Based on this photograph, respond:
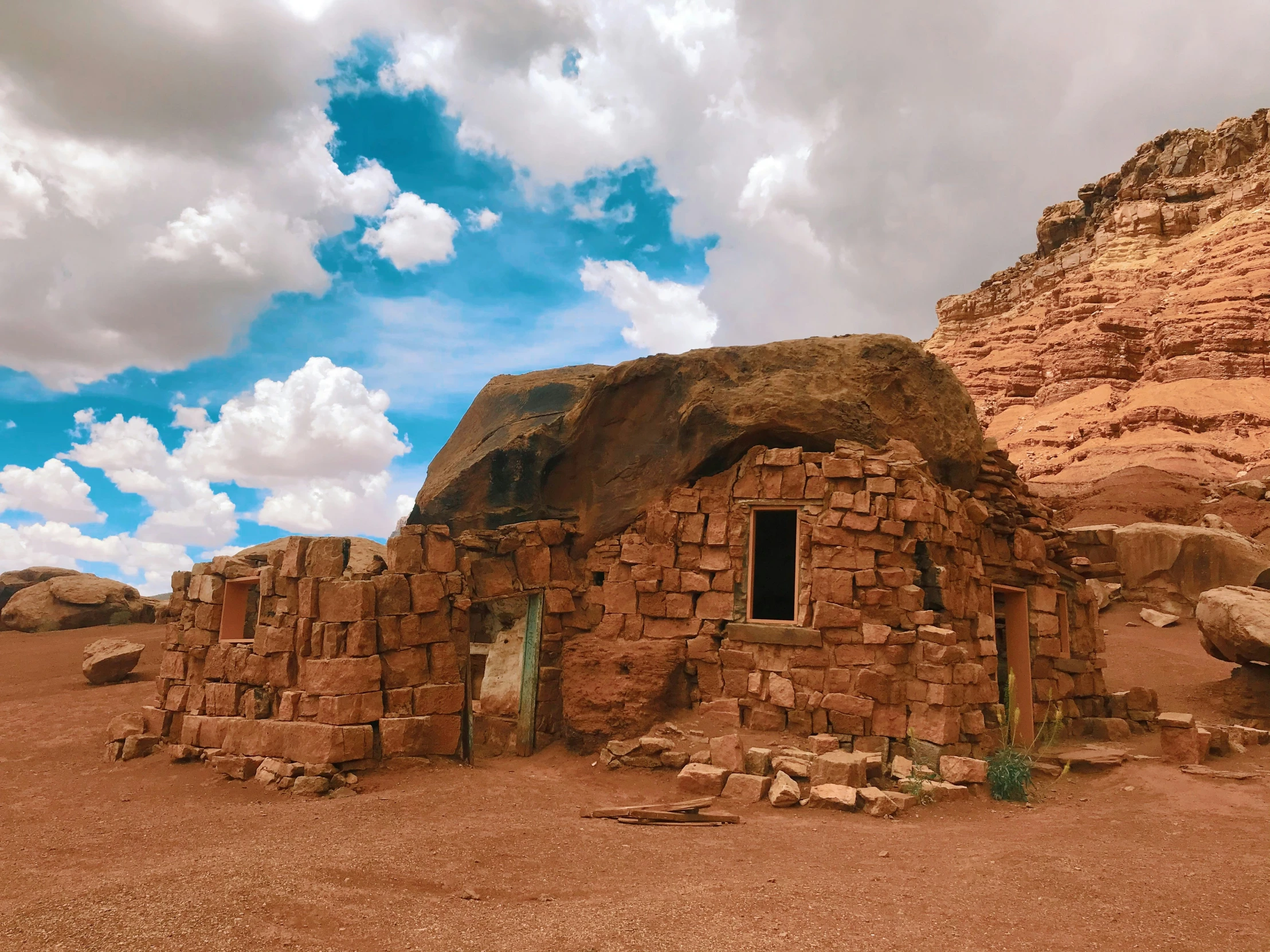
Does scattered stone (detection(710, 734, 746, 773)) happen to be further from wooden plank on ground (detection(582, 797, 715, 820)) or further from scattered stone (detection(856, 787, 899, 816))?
scattered stone (detection(856, 787, 899, 816))

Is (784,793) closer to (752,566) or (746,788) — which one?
(746,788)

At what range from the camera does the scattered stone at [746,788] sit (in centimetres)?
789

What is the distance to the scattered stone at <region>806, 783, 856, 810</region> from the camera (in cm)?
762

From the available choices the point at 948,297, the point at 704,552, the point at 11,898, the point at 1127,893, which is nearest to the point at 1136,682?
the point at 704,552

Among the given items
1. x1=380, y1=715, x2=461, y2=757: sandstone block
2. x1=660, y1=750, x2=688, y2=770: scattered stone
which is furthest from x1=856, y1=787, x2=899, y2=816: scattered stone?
x1=380, y1=715, x2=461, y2=757: sandstone block

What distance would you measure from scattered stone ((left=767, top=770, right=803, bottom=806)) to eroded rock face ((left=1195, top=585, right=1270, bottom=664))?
325 inches

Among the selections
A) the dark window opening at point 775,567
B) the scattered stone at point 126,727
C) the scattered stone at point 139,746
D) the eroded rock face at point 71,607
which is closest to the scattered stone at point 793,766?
the dark window opening at point 775,567

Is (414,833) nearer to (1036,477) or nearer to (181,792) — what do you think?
(181,792)

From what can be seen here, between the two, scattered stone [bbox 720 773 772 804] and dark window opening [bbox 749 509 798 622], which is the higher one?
dark window opening [bbox 749 509 798 622]

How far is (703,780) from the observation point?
26.8ft

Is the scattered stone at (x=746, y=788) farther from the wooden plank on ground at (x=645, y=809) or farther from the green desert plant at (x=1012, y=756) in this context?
the green desert plant at (x=1012, y=756)

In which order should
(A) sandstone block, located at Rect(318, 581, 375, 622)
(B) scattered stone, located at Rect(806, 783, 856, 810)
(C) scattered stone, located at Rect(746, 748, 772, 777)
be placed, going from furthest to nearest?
(A) sandstone block, located at Rect(318, 581, 375, 622) → (C) scattered stone, located at Rect(746, 748, 772, 777) → (B) scattered stone, located at Rect(806, 783, 856, 810)

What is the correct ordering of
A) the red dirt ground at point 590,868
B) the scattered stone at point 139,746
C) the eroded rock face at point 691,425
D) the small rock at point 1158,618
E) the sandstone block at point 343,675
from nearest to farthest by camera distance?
the red dirt ground at point 590,868 < the sandstone block at point 343,675 < the eroded rock face at point 691,425 < the scattered stone at point 139,746 < the small rock at point 1158,618

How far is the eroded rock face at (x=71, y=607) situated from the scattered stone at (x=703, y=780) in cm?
2041
